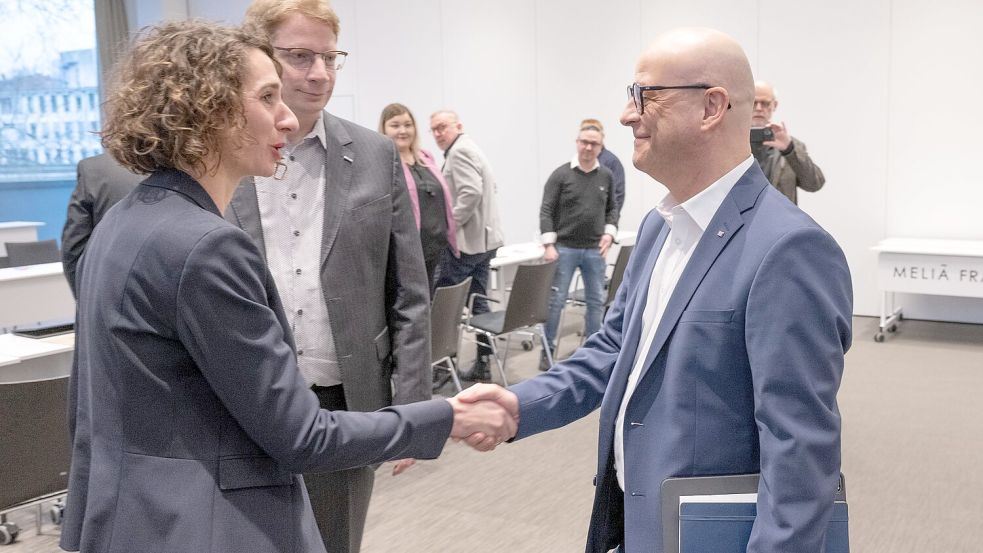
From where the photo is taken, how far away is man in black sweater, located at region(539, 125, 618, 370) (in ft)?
21.6

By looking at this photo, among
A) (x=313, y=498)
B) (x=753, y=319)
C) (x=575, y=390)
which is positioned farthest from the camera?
(x=313, y=498)

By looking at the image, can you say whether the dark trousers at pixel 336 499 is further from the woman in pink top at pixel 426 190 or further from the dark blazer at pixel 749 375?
the woman in pink top at pixel 426 190

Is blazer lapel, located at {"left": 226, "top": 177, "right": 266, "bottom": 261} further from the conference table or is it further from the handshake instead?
the conference table

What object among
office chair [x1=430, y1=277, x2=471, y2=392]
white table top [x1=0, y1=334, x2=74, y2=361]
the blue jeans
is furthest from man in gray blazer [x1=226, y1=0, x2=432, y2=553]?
the blue jeans

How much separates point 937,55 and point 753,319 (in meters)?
7.40

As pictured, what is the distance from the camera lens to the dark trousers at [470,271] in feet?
20.4

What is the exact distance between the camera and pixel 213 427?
1.28 metres

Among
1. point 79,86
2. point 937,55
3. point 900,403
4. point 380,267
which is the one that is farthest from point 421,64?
point 380,267

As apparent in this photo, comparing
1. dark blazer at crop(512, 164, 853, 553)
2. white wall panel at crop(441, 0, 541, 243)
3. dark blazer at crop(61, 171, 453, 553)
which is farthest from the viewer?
white wall panel at crop(441, 0, 541, 243)

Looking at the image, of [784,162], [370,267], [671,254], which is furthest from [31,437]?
[784,162]

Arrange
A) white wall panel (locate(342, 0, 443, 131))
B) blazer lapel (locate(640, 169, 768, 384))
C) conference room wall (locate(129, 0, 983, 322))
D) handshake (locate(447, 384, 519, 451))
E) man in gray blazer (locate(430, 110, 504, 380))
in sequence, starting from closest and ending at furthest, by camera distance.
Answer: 1. blazer lapel (locate(640, 169, 768, 384))
2. handshake (locate(447, 384, 519, 451))
3. man in gray blazer (locate(430, 110, 504, 380))
4. conference room wall (locate(129, 0, 983, 322))
5. white wall panel (locate(342, 0, 443, 131))

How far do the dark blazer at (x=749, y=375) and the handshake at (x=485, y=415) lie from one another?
229 millimetres

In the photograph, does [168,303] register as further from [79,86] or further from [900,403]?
[79,86]

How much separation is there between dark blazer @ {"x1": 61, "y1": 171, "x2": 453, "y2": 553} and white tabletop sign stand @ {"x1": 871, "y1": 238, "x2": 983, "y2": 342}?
6.77 m
